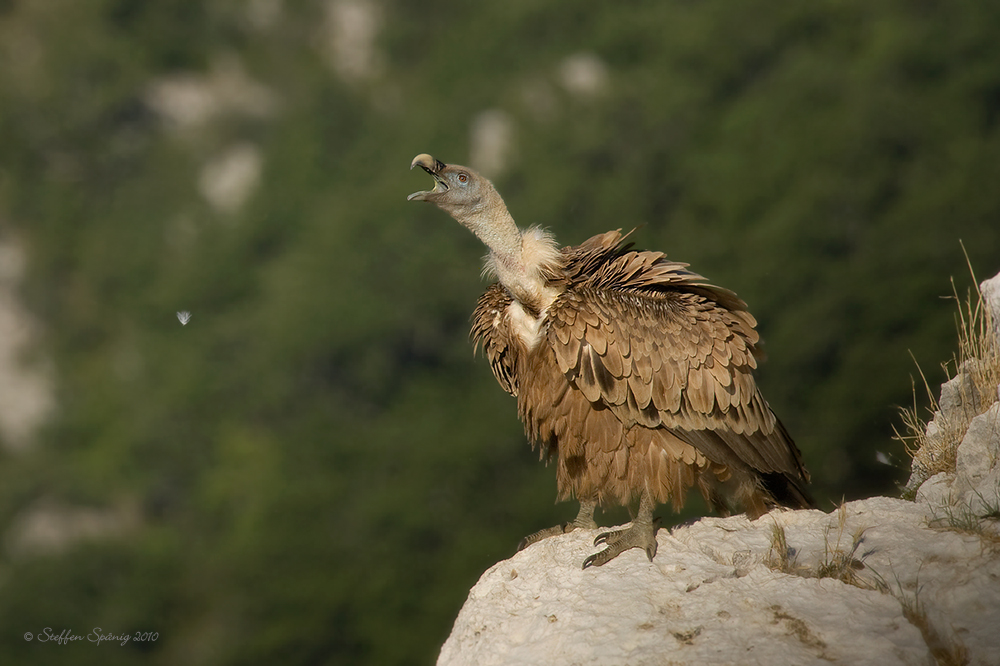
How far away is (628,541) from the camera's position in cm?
488

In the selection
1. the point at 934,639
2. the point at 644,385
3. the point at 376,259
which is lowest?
the point at 934,639

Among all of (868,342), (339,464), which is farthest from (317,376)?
(868,342)

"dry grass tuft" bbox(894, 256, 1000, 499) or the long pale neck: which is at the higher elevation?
the long pale neck

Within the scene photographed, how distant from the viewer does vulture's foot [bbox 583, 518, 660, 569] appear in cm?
480

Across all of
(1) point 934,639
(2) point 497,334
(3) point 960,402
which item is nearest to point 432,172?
(2) point 497,334

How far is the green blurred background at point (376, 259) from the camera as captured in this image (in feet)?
95.5

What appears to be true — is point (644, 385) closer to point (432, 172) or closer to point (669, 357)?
point (669, 357)

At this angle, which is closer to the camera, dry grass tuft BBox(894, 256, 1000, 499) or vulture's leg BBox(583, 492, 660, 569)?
vulture's leg BBox(583, 492, 660, 569)

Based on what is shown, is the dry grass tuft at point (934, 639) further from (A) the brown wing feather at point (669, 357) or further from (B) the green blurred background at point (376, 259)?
(B) the green blurred background at point (376, 259)

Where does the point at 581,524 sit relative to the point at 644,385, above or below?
below

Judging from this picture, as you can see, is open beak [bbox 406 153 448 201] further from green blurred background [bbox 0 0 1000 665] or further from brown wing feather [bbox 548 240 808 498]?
green blurred background [bbox 0 0 1000 665]

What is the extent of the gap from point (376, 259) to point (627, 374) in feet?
92.3

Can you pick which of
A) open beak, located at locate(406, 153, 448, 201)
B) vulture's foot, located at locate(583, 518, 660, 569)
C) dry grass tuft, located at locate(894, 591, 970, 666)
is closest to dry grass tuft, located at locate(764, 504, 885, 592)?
dry grass tuft, located at locate(894, 591, 970, 666)

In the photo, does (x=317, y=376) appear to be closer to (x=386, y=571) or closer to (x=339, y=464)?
(x=339, y=464)
